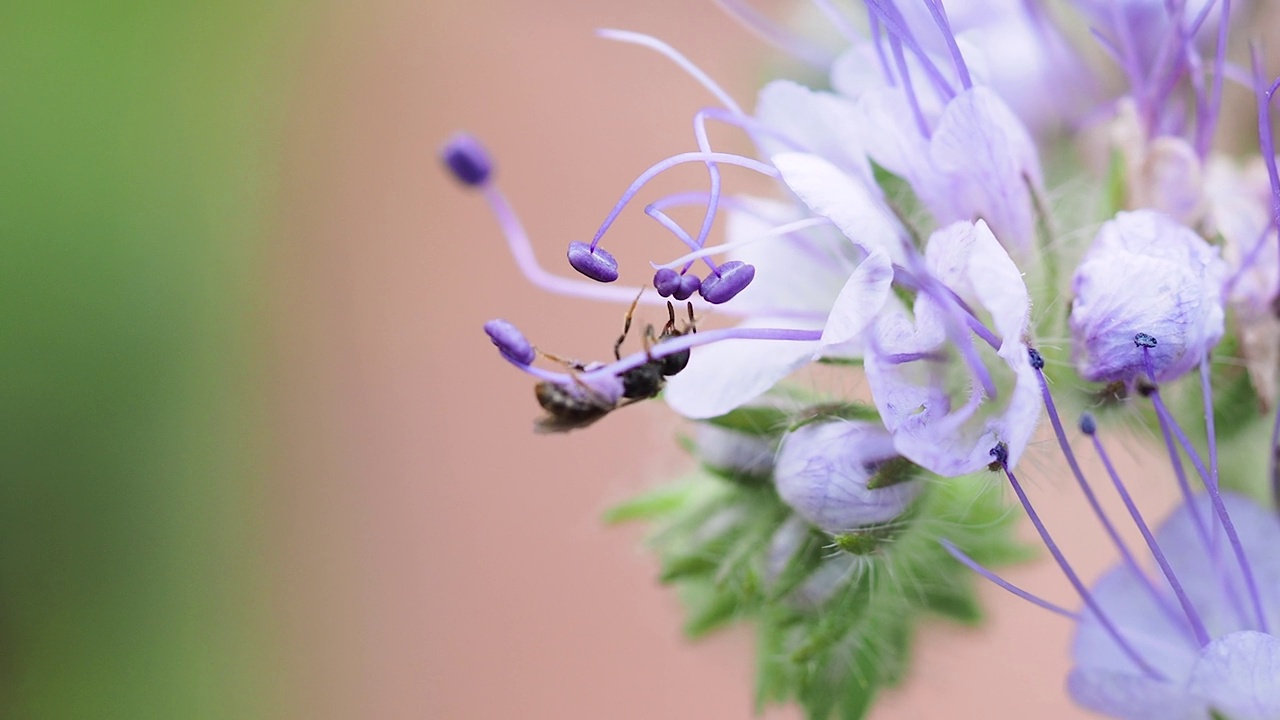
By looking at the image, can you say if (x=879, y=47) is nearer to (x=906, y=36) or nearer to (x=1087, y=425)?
(x=906, y=36)

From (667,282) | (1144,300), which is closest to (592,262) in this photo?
(667,282)

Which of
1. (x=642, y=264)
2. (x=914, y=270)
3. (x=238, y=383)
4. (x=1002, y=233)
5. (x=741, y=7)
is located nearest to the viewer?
(x=914, y=270)

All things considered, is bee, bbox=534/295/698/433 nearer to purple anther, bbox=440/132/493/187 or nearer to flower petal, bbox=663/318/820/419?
flower petal, bbox=663/318/820/419

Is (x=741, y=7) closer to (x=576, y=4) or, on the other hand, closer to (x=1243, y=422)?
(x=1243, y=422)

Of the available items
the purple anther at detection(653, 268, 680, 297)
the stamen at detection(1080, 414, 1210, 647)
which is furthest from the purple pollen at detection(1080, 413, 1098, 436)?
the purple anther at detection(653, 268, 680, 297)

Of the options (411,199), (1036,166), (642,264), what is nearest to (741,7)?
(1036,166)

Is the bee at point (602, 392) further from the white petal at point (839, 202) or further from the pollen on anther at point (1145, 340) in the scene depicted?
the pollen on anther at point (1145, 340)
